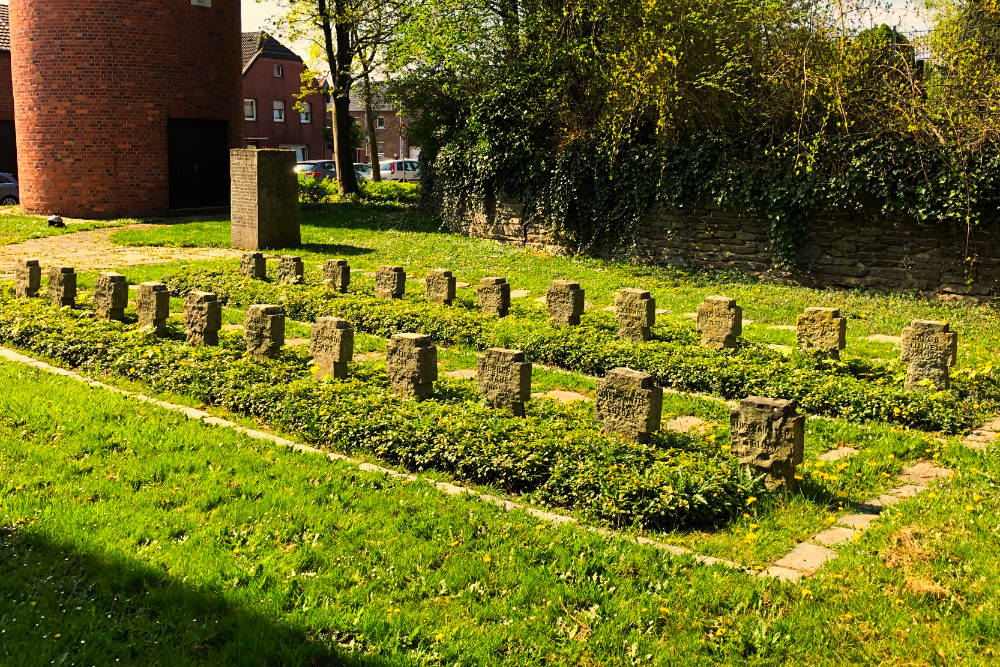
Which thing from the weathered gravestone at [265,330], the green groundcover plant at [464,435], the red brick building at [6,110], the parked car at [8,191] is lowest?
the green groundcover plant at [464,435]

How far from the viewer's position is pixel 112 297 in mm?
10094

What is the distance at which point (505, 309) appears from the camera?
10.7 meters

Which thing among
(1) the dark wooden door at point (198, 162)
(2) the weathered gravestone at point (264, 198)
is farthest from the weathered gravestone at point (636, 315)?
(1) the dark wooden door at point (198, 162)

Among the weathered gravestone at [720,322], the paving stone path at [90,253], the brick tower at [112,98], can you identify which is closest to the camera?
the weathered gravestone at [720,322]

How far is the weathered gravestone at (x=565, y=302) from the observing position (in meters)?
10.1

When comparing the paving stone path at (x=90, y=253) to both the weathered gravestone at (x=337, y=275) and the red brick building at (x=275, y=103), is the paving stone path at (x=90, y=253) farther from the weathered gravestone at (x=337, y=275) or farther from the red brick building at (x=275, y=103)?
the red brick building at (x=275, y=103)

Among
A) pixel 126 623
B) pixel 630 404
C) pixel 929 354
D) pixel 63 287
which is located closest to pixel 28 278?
pixel 63 287

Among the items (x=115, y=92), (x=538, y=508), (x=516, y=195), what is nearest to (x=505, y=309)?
(x=538, y=508)

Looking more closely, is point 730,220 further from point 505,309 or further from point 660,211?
point 505,309

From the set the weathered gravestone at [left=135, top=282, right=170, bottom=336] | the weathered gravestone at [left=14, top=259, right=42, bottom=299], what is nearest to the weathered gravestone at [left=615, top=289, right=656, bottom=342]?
the weathered gravestone at [left=135, top=282, right=170, bottom=336]

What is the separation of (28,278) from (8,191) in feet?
71.0

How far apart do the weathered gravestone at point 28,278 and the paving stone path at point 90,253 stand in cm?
259

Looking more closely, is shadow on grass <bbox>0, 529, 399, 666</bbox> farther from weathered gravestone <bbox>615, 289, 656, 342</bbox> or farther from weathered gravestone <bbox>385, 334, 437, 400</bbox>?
weathered gravestone <bbox>615, 289, 656, 342</bbox>

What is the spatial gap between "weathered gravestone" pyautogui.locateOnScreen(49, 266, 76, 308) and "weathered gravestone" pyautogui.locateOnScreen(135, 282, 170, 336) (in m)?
1.69
